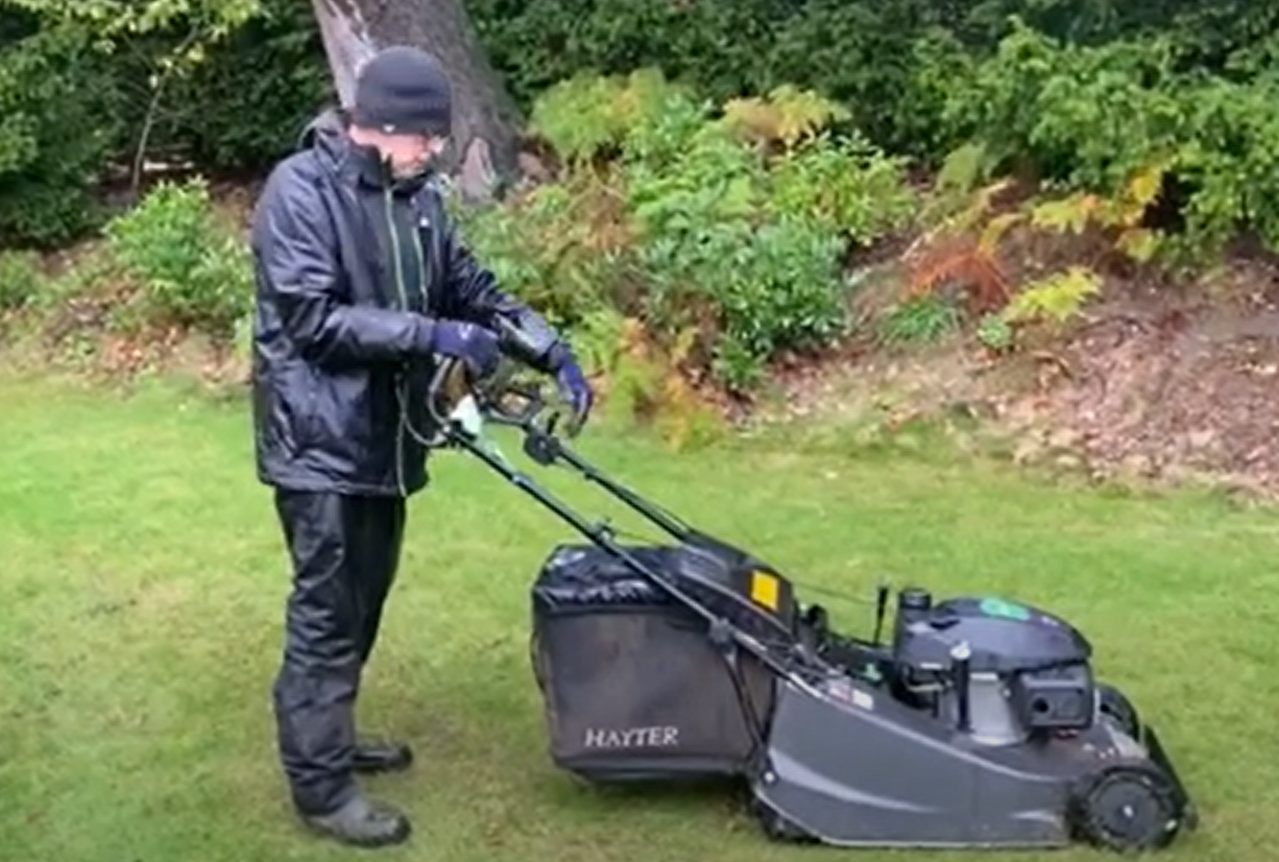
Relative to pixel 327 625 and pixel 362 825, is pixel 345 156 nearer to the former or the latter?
pixel 327 625

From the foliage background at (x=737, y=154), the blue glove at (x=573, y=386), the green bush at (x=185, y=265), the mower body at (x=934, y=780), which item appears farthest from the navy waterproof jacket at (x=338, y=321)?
the green bush at (x=185, y=265)

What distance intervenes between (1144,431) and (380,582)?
11.4 ft

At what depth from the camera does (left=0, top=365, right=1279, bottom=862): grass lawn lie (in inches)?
184

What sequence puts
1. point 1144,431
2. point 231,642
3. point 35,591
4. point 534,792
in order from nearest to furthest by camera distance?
point 534,792, point 231,642, point 35,591, point 1144,431

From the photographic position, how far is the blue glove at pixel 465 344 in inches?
163

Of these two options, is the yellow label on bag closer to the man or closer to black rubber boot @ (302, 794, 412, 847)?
the man

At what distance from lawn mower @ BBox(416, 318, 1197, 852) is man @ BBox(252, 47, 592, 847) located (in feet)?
0.46

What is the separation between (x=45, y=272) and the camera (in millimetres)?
9477

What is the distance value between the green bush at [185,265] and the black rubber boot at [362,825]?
4.21 metres

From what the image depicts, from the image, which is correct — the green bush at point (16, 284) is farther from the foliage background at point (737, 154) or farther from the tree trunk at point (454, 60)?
the tree trunk at point (454, 60)

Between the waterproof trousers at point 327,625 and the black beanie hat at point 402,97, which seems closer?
the black beanie hat at point 402,97

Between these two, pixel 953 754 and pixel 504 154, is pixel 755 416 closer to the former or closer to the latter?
pixel 504 154

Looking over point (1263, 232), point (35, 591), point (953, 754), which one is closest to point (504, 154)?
point (1263, 232)

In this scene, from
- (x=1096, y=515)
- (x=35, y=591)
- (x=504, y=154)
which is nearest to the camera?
(x=35, y=591)
